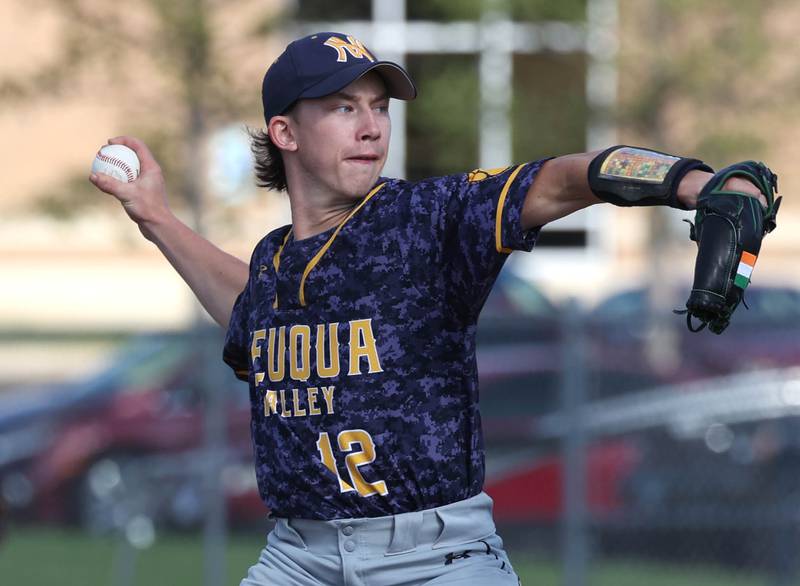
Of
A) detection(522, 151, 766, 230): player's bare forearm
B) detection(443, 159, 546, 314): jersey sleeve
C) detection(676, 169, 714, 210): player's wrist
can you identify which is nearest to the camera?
detection(676, 169, 714, 210): player's wrist

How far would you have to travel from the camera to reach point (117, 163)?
14.0 ft

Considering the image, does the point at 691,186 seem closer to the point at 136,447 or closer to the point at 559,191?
the point at 559,191

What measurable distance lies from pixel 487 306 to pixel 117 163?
597 cm

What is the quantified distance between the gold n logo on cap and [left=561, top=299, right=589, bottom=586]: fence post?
4.33 meters

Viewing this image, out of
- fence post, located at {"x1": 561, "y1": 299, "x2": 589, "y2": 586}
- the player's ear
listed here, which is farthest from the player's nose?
fence post, located at {"x1": 561, "y1": 299, "x2": 589, "y2": 586}

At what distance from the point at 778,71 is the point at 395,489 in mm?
9898

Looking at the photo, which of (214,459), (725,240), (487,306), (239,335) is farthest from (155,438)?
(725,240)

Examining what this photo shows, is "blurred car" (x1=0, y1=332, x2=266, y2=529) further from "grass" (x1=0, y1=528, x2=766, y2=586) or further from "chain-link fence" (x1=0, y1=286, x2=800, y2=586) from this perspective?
"grass" (x1=0, y1=528, x2=766, y2=586)

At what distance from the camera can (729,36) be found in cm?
1194

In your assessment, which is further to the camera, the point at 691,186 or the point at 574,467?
the point at 574,467

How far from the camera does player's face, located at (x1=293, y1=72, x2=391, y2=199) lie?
12.2ft

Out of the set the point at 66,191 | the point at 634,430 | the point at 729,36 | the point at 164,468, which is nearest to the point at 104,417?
the point at 164,468

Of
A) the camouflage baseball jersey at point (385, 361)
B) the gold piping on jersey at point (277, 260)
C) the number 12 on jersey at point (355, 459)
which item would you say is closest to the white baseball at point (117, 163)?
the gold piping on jersey at point (277, 260)

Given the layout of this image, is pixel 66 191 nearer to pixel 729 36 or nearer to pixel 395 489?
pixel 729 36
